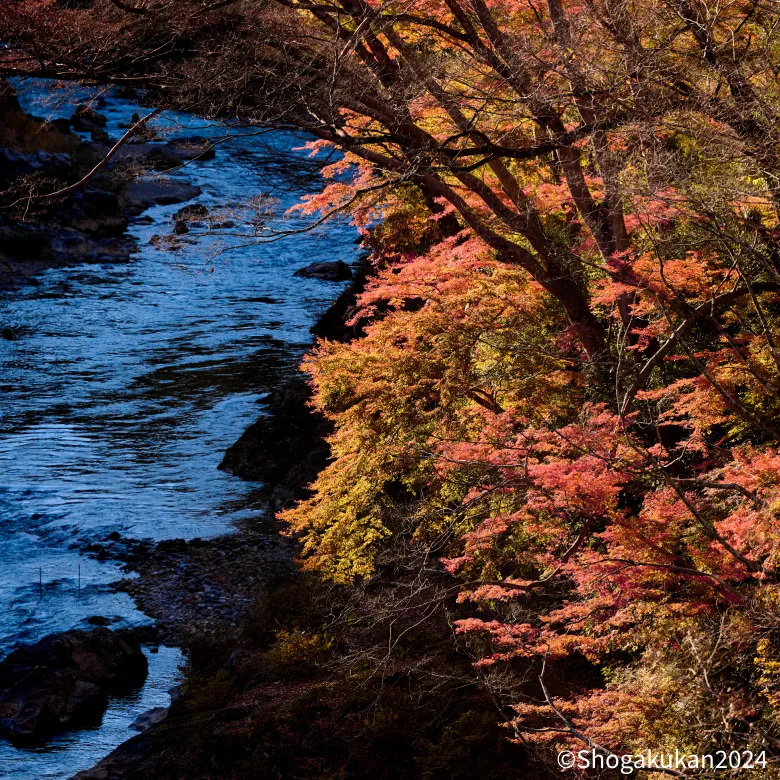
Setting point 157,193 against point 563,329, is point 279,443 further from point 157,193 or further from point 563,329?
point 157,193

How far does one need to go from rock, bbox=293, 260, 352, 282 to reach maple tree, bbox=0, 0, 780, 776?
65.6 ft

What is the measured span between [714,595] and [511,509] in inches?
110

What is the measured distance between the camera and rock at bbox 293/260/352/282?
31.5 m

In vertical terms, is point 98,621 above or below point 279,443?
above

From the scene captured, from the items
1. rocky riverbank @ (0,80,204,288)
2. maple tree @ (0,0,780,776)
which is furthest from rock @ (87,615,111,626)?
rocky riverbank @ (0,80,204,288)

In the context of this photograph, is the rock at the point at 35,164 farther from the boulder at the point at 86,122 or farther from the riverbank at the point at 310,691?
the riverbank at the point at 310,691

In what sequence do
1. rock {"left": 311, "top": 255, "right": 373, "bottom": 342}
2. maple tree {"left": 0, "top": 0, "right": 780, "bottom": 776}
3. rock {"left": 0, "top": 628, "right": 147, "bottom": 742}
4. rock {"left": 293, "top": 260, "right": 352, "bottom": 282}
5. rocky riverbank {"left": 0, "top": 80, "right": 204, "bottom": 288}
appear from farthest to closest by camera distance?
rock {"left": 293, "top": 260, "right": 352, "bottom": 282}, rocky riverbank {"left": 0, "top": 80, "right": 204, "bottom": 288}, rock {"left": 311, "top": 255, "right": 373, "bottom": 342}, rock {"left": 0, "top": 628, "right": 147, "bottom": 742}, maple tree {"left": 0, "top": 0, "right": 780, "bottom": 776}

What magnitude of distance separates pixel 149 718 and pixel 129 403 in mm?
12888

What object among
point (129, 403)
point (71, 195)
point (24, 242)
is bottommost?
point (129, 403)

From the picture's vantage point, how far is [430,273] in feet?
32.9

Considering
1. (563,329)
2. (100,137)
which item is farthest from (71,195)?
(563,329)

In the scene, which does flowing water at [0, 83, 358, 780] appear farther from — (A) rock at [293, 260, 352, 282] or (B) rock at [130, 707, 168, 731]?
(A) rock at [293, 260, 352, 282]

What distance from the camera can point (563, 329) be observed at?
36.5 ft

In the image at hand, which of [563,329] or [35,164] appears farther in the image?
[35,164]
